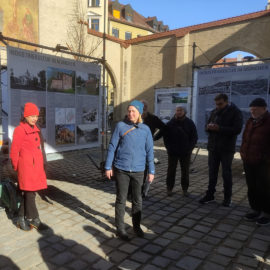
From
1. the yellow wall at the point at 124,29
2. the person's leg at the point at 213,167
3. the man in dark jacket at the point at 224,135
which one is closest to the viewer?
the man in dark jacket at the point at 224,135

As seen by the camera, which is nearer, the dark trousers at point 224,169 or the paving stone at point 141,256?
the paving stone at point 141,256

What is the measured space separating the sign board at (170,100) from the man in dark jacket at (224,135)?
4.76 metres

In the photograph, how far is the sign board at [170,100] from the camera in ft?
30.4

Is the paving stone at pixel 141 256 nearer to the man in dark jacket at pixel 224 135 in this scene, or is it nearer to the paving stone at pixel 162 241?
the paving stone at pixel 162 241

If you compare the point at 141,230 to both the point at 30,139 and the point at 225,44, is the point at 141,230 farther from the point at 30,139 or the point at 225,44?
the point at 225,44

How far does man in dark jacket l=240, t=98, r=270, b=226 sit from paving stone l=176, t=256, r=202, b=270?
147 centimetres

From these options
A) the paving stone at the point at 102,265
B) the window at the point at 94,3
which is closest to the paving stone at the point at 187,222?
the paving stone at the point at 102,265

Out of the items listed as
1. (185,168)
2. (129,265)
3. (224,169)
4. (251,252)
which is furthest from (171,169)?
(129,265)

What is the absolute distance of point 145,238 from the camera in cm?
340

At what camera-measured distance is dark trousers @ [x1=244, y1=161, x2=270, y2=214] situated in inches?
149

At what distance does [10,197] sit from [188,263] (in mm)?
2712

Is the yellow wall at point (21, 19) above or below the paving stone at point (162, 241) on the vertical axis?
above

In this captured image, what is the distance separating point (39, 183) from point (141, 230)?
4.79ft

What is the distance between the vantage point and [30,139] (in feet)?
11.4
